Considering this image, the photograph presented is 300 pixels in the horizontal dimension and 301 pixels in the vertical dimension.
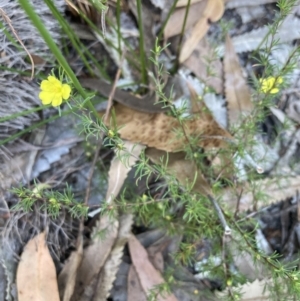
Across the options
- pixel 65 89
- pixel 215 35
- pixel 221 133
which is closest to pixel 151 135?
pixel 221 133

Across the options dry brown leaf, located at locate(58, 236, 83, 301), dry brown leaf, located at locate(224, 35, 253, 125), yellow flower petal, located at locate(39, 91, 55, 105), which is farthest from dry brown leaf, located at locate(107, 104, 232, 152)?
yellow flower petal, located at locate(39, 91, 55, 105)

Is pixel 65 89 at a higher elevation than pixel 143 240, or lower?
higher

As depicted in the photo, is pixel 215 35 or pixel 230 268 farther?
pixel 215 35

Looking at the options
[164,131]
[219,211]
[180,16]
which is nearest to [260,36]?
[180,16]

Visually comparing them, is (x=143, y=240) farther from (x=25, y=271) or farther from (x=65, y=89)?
(x=65, y=89)

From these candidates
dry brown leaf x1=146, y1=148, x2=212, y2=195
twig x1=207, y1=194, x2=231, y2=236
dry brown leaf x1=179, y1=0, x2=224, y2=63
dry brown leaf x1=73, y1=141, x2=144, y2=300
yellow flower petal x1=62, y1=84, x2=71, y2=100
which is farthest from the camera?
dry brown leaf x1=179, y1=0, x2=224, y2=63

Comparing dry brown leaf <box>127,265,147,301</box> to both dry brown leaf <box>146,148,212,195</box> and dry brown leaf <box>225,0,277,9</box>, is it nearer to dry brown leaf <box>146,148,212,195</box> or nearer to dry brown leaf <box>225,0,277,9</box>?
dry brown leaf <box>146,148,212,195</box>
